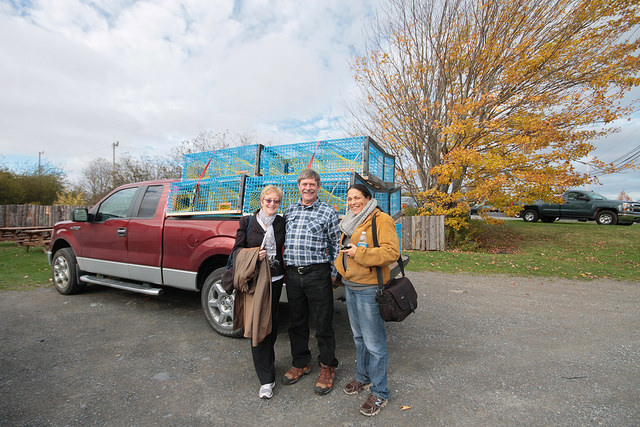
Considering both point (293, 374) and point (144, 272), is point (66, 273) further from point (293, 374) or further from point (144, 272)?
point (293, 374)

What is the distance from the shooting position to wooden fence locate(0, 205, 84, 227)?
1441 centimetres

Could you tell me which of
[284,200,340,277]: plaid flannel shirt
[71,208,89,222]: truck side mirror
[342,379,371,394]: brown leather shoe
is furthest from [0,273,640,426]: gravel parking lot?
[71,208,89,222]: truck side mirror

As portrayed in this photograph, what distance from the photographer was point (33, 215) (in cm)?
1480

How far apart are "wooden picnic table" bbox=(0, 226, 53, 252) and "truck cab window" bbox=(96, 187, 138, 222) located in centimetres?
690

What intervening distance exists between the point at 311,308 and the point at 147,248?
2753mm

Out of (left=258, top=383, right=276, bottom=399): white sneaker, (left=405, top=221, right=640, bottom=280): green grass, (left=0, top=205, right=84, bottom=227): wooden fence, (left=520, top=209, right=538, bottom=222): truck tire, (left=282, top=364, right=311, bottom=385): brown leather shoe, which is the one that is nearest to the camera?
(left=258, top=383, right=276, bottom=399): white sneaker

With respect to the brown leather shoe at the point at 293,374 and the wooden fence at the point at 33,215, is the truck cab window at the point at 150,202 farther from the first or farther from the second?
the wooden fence at the point at 33,215

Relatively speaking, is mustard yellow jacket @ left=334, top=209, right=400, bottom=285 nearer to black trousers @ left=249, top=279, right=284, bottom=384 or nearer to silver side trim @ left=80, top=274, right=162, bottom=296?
black trousers @ left=249, top=279, right=284, bottom=384

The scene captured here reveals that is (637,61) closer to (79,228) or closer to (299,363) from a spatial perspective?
(299,363)

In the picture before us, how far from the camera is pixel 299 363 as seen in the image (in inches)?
116

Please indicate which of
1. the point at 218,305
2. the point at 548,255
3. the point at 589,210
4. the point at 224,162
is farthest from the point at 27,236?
the point at 589,210

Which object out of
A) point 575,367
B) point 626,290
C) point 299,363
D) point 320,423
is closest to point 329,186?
point 299,363

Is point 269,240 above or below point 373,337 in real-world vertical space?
above

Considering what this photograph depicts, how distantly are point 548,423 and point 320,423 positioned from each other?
1.58 meters
